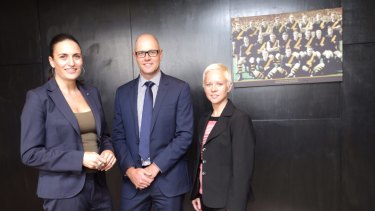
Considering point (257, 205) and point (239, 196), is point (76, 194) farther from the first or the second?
point (257, 205)

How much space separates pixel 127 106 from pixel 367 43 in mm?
2056

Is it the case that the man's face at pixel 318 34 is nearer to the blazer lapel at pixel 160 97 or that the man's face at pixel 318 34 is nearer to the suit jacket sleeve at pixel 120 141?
the blazer lapel at pixel 160 97

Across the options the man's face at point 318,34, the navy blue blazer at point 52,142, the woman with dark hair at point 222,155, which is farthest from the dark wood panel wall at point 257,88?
the navy blue blazer at point 52,142

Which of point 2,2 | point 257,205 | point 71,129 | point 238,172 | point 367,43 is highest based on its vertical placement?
point 2,2

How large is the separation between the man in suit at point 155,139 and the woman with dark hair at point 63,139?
337mm

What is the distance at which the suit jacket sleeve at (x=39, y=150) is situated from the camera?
133 cm

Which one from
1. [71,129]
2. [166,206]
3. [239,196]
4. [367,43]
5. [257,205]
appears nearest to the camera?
[71,129]

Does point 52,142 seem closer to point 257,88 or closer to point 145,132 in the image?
point 145,132

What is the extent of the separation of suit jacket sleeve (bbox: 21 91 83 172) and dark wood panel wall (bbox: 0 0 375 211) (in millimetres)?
1366

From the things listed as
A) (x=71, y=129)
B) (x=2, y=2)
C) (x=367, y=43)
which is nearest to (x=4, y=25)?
(x=2, y=2)

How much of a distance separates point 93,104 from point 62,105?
19cm

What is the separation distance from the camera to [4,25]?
273cm

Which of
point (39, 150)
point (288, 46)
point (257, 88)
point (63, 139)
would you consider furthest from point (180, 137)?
point (288, 46)

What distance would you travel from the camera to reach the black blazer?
154 centimetres
